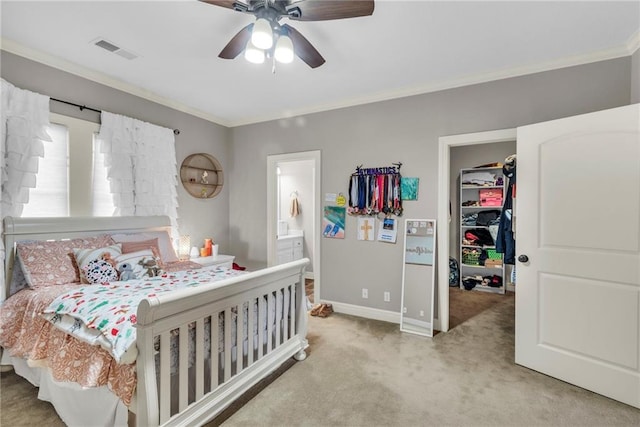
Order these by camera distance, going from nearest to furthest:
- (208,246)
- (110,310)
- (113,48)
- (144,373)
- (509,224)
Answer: (144,373), (110,310), (113,48), (509,224), (208,246)

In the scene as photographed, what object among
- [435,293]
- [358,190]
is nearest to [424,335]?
[435,293]

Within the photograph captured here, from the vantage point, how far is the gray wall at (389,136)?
260 centimetres

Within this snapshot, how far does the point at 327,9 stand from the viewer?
163 cm

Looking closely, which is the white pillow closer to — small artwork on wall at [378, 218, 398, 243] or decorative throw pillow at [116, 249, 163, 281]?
decorative throw pillow at [116, 249, 163, 281]

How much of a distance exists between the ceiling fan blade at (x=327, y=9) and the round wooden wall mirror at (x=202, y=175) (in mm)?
2754

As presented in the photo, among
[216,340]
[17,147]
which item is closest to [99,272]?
[17,147]

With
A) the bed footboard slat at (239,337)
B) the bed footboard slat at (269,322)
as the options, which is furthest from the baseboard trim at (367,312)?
the bed footboard slat at (239,337)

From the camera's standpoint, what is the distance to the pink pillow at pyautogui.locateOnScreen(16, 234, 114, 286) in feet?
7.55

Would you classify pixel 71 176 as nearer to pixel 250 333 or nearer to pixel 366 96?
pixel 250 333

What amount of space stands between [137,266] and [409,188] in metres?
2.74

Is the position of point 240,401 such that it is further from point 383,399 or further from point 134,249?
point 134,249

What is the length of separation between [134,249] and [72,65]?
1776 mm

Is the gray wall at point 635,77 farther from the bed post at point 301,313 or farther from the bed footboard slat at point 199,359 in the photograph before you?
the bed footboard slat at point 199,359

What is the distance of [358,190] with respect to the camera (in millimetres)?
3521
